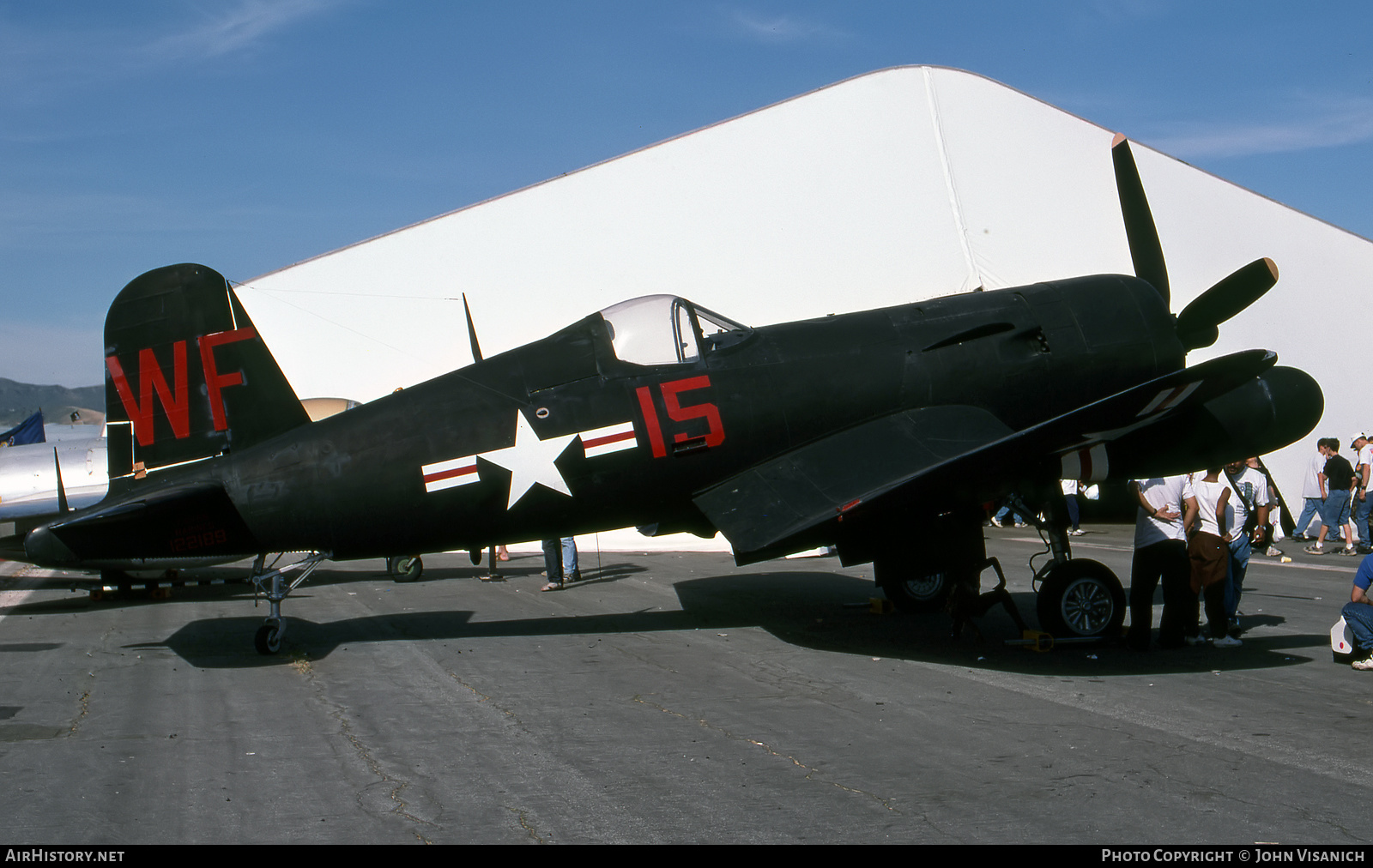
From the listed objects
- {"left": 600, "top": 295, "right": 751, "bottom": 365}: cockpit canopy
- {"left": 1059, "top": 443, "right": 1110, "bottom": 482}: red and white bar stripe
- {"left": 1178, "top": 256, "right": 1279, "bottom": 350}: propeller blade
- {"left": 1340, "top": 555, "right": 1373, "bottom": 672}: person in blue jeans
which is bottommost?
{"left": 1340, "top": 555, "right": 1373, "bottom": 672}: person in blue jeans

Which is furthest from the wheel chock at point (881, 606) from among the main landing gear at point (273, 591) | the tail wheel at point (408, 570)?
the tail wheel at point (408, 570)

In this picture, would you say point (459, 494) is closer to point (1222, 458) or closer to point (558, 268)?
point (1222, 458)

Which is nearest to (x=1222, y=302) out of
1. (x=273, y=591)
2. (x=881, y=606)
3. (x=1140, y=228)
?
(x=1140, y=228)

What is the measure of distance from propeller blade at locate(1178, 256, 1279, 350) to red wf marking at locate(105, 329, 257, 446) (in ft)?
27.1

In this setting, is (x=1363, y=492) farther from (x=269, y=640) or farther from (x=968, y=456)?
(x=269, y=640)

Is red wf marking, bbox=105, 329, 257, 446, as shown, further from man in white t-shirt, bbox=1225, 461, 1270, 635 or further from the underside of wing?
man in white t-shirt, bbox=1225, 461, 1270, 635

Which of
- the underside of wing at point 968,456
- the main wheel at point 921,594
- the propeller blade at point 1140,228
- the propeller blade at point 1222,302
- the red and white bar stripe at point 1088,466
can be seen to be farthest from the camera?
the main wheel at point 921,594

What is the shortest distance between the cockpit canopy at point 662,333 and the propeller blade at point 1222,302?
397 cm

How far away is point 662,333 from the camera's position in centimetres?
879

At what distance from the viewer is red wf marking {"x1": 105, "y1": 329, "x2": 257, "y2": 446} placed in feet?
28.5

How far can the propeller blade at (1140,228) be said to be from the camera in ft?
32.7

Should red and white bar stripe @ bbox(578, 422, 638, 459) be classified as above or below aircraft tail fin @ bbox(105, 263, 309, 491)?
below

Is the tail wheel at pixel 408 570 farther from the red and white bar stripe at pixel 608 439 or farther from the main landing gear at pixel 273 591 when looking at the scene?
the red and white bar stripe at pixel 608 439

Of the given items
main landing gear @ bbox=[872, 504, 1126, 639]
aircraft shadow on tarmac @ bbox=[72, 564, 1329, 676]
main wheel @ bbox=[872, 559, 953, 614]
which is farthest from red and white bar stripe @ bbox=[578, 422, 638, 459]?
main wheel @ bbox=[872, 559, 953, 614]
